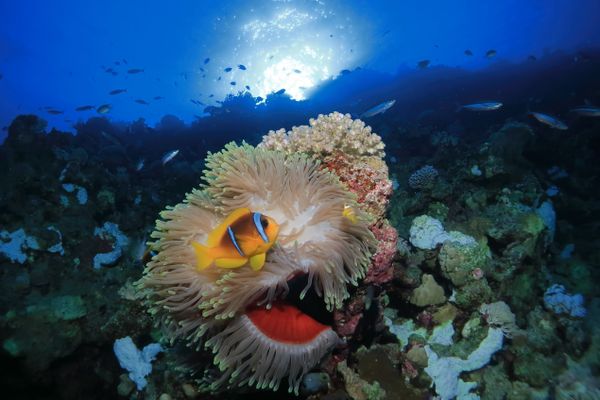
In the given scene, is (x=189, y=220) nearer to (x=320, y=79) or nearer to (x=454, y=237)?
(x=454, y=237)

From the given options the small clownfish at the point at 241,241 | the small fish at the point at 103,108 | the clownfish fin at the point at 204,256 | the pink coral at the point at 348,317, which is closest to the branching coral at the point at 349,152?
the pink coral at the point at 348,317

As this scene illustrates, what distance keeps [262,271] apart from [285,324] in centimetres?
52

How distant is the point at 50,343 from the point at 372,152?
5.24 metres

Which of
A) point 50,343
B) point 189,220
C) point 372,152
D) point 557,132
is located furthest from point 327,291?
point 557,132

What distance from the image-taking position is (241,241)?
1.99 meters

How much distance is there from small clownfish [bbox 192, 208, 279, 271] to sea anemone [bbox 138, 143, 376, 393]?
17 cm

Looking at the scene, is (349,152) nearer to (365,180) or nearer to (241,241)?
(365,180)

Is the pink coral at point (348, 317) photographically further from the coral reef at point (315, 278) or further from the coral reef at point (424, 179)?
the coral reef at point (424, 179)

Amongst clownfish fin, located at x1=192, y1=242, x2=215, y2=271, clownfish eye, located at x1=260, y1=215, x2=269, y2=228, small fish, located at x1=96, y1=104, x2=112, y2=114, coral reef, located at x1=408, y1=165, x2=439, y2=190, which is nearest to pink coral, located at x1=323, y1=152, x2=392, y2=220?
clownfish eye, located at x1=260, y1=215, x2=269, y2=228

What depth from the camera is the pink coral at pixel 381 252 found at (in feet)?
9.57

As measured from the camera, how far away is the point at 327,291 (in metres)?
2.29

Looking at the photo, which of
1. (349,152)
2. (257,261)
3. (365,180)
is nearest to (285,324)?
(257,261)

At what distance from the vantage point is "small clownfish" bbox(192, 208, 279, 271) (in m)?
1.95

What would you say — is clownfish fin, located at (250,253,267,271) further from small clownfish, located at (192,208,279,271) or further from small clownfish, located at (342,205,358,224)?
small clownfish, located at (342,205,358,224)
